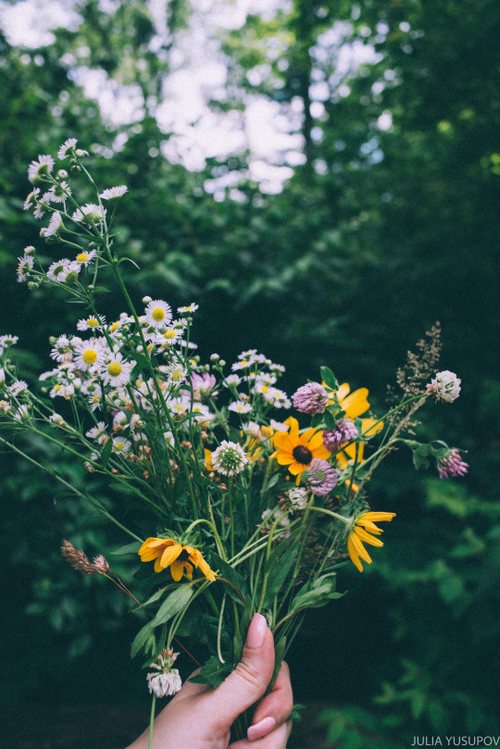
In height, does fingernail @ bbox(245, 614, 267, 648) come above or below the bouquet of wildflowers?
below

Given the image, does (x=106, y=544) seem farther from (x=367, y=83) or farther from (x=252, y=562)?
(x=367, y=83)

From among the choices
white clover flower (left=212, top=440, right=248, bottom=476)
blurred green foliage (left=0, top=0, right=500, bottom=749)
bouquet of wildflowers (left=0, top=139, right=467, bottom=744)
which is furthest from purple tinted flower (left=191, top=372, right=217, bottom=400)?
blurred green foliage (left=0, top=0, right=500, bottom=749)

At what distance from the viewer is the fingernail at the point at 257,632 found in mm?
922

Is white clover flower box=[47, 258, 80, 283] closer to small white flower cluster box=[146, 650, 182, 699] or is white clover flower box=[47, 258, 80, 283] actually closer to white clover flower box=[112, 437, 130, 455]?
white clover flower box=[112, 437, 130, 455]

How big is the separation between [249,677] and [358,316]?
7.84ft

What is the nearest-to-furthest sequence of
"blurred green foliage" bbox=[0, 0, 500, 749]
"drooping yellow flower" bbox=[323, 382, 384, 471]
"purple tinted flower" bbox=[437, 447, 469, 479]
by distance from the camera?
"purple tinted flower" bbox=[437, 447, 469, 479], "drooping yellow flower" bbox=[323, 382, 384, 471], "blurred green foliage" bbox=[0, 0, 500, 749]

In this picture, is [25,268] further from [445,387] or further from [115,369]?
[445,387]

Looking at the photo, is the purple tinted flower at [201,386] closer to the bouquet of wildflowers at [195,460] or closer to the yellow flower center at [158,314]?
the bouquet of wildflowers at [195,460]

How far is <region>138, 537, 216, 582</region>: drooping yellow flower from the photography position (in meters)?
0.81

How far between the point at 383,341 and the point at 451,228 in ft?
2.59

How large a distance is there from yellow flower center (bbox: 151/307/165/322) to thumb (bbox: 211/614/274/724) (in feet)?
1.76

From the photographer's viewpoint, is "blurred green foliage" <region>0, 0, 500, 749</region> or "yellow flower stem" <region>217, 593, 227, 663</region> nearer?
"yellow flower stem" <region>217, 593, 227, 663</region>

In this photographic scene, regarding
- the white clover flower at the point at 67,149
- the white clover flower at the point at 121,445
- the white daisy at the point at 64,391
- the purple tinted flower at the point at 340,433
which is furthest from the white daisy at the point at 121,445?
the white clover flower at the point at 67,149

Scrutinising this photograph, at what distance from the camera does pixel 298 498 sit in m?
0.95
